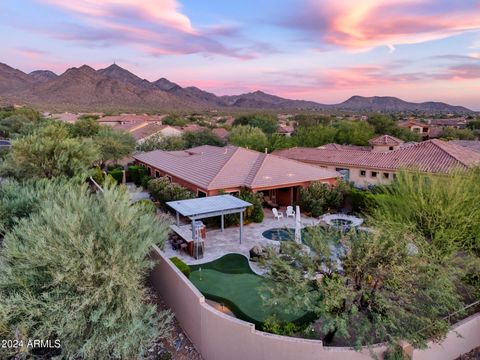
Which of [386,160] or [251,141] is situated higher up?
[251,141]

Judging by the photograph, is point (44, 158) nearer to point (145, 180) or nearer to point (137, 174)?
point (145, 180)

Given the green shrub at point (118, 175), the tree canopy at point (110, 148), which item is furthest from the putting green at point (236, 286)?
the tree canopy at point (110, 148)

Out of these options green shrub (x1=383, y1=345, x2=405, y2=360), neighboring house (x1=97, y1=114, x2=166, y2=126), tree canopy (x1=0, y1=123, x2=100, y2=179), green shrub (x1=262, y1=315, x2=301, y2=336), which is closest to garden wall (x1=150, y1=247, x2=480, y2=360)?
green shrub (x1=383, y1=345, x2=405, y2=360)

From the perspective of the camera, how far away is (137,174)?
112ft

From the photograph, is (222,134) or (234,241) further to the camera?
(222,134)

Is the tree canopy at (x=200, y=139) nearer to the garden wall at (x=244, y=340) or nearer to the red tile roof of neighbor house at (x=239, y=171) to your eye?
the red tile roof of neighbor house at (x=239, y=171)

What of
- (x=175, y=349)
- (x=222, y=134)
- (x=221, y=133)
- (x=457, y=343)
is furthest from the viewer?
(x=221, y=133)

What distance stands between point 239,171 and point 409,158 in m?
16.4

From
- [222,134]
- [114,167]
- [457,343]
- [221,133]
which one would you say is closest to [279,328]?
[457,343]

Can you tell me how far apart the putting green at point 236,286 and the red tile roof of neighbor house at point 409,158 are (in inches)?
721

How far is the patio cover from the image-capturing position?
17.2m

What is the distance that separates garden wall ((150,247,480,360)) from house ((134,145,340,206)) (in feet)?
39.6

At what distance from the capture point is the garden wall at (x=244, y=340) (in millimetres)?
7793

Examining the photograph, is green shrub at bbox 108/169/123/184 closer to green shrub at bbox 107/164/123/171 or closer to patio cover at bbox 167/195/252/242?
green shrub at bbox 107/164/123/171
